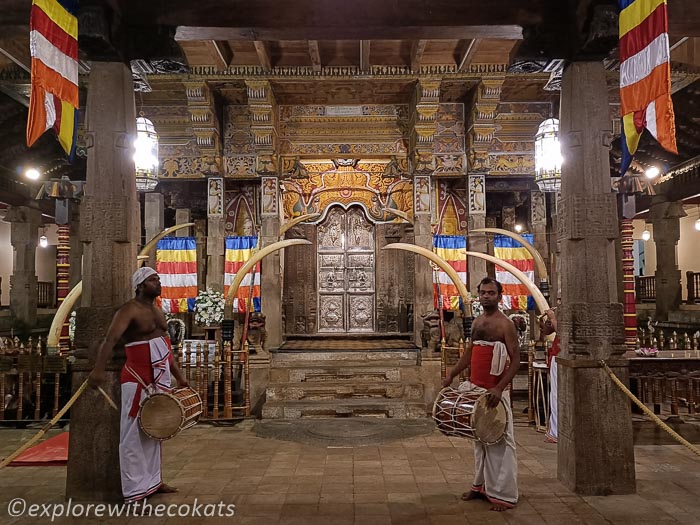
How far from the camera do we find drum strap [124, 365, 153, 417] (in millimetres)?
4930

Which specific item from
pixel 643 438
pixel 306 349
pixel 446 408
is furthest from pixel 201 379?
pixel 643 438

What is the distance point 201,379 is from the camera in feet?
27.7

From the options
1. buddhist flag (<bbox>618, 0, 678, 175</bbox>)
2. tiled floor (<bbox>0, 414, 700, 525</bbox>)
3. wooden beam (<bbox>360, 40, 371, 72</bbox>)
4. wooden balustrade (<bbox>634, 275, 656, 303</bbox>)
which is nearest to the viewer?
buddhist flag (<bbox>618, 0, 678, 175</bbox>)

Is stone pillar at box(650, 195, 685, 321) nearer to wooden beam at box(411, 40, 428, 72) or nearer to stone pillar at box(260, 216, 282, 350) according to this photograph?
wooden beam at box(411, 40, 428, 72)

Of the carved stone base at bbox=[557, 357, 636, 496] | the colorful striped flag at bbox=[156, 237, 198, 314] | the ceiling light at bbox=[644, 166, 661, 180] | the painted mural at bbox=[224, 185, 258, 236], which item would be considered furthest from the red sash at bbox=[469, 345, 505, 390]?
the ceiling light at bbox=[644, 166, 661, 180]

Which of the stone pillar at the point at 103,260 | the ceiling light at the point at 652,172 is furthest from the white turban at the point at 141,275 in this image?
the ceiling light at the point at 652,172

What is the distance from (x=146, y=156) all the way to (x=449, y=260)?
22.4 ft

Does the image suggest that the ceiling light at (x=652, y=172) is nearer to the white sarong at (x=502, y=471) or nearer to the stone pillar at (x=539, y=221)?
the stone pillar at (x=539, y=221)

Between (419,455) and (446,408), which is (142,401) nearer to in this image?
(446,408)

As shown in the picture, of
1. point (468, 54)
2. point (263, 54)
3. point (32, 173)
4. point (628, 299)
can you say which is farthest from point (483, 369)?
point (32, 173)

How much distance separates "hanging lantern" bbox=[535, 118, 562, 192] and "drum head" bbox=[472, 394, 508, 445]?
5580 millimetres

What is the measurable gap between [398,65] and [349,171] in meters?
3.23

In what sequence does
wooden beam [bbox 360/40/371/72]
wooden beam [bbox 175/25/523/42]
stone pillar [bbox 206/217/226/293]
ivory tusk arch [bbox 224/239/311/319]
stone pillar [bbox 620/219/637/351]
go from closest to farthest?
wooden beam [bbox 175/25/523/42] → stone pillar [bbox 620/219/637/351] → wooden beam [bbox 360/40/371/72] → ivory tusk arch [bbox 224/239/311/319] → stone pillar [bbox 206/217/226/293]

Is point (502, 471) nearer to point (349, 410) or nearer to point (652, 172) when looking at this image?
point (349, 410)
